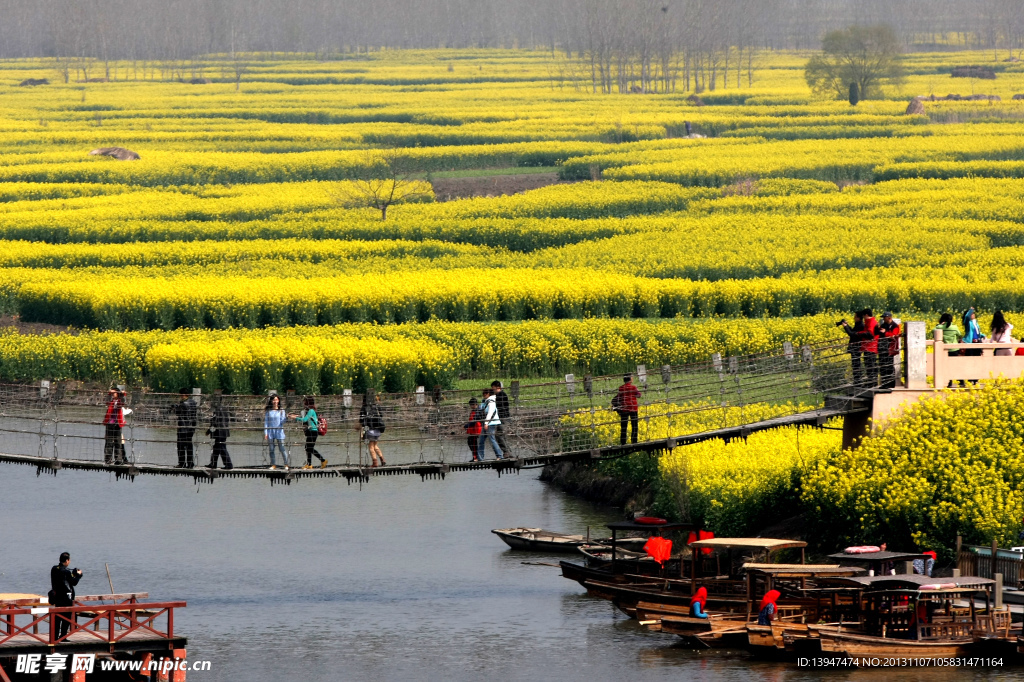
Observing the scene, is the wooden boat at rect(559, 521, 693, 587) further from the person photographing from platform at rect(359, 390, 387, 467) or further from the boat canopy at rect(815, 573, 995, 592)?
the boat canopy at rect(815, 573, 995, 592)

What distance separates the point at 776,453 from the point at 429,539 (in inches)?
421

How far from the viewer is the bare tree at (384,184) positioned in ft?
459

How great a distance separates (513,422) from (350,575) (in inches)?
255

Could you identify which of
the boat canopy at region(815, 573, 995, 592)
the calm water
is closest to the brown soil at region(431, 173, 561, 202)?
the calm water

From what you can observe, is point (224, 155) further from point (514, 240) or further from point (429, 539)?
point (429, 539)

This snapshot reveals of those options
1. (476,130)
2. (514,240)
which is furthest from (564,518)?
(476,130)

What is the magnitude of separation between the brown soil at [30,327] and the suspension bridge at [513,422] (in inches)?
544

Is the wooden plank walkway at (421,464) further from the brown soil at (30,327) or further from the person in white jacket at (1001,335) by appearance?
the brown soil at (30,327)

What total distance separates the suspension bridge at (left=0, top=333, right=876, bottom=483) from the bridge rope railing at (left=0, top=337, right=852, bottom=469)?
0.33ft

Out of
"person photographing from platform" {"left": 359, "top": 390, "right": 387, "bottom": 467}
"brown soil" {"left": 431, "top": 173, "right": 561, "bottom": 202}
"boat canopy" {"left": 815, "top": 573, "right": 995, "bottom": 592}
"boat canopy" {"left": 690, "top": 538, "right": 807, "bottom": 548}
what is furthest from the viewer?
"brown soil" {"left": 431, "top": 173, "right": 561, "bottom": 202}

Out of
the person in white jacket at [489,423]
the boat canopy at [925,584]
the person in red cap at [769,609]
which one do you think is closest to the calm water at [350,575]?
the person in red cap at [769,609]

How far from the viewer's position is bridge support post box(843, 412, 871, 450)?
45969 millimetres

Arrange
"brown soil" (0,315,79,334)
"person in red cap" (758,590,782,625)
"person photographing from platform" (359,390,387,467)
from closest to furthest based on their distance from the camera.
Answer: "person in red cap" (758,590,782,625), "person photographing from platform" (359,390,387,467), "brown soil" (0,315,79,334)

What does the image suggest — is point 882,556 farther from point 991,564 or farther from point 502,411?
point 502,411
